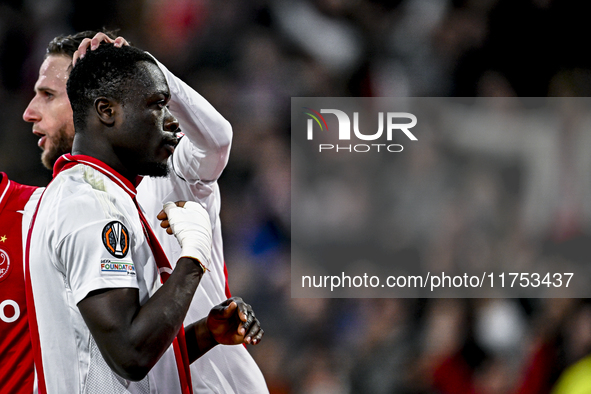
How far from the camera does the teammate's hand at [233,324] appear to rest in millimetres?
1451

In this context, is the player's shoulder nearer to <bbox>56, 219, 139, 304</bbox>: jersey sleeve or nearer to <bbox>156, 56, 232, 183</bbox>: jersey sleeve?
<bbox>56, 219, 139, 304</bbox>: jersey sleeve

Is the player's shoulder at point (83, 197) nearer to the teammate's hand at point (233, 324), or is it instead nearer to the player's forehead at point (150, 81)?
the player's forehead at point (150, 81)

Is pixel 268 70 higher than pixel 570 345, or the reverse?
pixel 268 70

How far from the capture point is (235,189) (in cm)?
366

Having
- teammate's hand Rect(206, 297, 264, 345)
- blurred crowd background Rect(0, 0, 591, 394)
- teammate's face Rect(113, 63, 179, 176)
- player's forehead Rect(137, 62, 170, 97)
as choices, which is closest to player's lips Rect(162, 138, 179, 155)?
teammate's face Rect(113, 63, 179, 176)

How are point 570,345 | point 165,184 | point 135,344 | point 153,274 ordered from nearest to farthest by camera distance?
point 135,344 < point 153,274 < point 165,184 < point 570,345

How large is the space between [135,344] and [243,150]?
2.71 m

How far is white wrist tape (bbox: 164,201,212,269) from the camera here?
3.96 ft

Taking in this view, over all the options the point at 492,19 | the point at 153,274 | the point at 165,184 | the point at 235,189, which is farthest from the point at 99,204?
the point at 492,19

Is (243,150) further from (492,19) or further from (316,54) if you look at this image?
(492,19)

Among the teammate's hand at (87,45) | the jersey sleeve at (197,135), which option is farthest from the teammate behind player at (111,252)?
the jersey sleeve at (197,135)

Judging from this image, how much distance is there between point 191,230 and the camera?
1254 mm

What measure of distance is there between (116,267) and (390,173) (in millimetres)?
2784

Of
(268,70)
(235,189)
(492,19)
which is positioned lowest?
(235,189)
